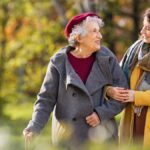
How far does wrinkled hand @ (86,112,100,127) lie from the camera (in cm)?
539

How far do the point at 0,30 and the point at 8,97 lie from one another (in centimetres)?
254

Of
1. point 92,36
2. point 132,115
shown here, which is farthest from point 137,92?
point 92,36

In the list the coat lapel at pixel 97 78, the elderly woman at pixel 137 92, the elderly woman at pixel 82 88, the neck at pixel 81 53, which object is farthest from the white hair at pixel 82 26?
the elderly woman at pixel 137 92

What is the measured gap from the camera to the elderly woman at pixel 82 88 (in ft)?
17.7

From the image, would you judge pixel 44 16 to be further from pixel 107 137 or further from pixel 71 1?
pixel 107 137

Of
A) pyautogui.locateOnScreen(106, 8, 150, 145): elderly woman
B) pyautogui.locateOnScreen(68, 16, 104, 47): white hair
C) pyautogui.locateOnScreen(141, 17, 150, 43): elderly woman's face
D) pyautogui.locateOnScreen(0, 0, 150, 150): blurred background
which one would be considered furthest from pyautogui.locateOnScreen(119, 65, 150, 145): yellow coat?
pyautogui.locateOnScreen(0, 0, 150, 150): blurred background

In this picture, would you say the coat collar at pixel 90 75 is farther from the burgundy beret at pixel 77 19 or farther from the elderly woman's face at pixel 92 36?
the burgundy beret at pixel 77 19

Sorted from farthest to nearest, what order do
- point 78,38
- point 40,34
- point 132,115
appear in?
point 40,34 → point 132,115 → point 78,38

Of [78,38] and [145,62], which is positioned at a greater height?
[78,38]

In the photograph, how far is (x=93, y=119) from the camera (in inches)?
213

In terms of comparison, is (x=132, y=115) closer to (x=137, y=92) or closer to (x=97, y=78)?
(x=137, y=92)

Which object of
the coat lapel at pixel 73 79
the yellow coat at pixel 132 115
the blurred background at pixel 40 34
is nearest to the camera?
the coat lapel at pixel 73 79

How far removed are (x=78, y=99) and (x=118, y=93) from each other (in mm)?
296

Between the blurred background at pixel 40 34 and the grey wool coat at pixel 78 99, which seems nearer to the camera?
the grey wool coat at pixel 78 99
